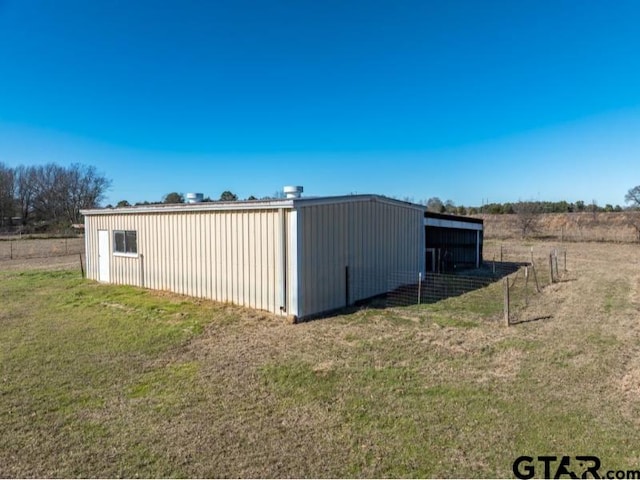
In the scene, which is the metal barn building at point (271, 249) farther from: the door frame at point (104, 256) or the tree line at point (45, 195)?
the tree line at point (45, 195)

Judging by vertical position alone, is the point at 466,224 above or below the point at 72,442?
above

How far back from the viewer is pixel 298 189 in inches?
365

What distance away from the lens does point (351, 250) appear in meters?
9.67


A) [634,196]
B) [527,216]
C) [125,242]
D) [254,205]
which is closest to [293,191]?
[254,205]

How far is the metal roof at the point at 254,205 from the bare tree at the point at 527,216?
855 inches

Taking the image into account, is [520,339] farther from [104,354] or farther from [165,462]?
[104,354]

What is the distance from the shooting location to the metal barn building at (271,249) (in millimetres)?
8297

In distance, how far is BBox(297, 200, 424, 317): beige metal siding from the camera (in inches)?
330

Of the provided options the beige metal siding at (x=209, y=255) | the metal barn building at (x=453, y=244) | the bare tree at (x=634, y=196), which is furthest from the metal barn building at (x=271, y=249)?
the bare tree at (x=634, y=196)

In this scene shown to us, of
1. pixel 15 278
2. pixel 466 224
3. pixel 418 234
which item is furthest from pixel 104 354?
pixel 466 224

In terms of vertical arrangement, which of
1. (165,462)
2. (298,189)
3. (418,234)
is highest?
(298,189)

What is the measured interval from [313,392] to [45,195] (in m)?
55.6

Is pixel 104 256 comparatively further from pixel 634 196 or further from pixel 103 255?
pixel 634 196

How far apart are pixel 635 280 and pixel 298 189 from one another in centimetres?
1108
